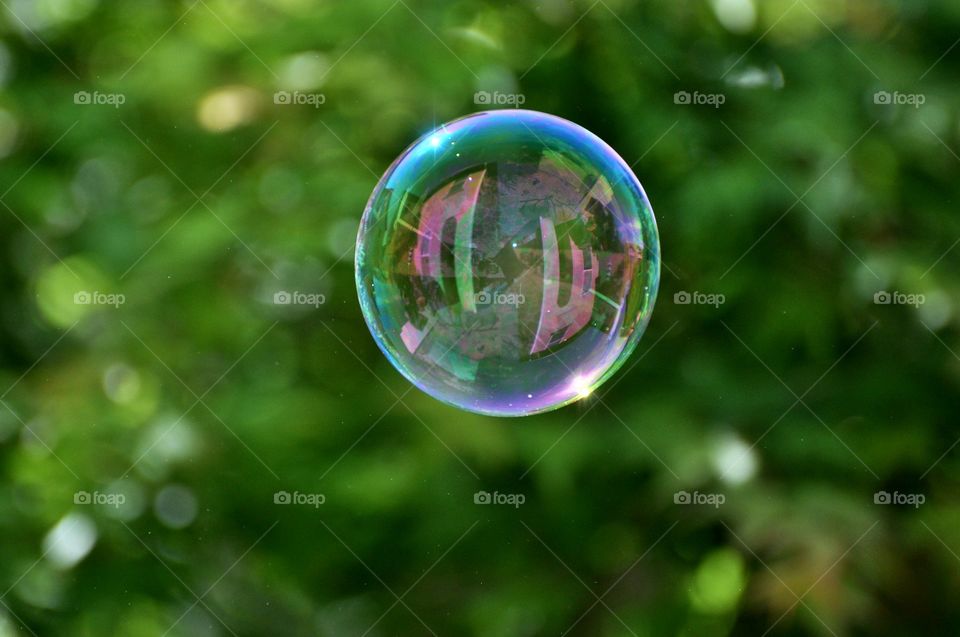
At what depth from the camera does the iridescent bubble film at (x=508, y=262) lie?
5.91 feet

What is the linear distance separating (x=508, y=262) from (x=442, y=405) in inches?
29.3

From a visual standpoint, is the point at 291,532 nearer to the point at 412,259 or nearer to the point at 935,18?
the point at 412,259

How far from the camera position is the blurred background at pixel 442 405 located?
7.78 ft

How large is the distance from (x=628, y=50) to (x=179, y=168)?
1.09 metres

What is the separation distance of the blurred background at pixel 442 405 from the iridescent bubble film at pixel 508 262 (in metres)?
0.37

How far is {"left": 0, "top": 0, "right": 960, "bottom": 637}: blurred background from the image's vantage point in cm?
237

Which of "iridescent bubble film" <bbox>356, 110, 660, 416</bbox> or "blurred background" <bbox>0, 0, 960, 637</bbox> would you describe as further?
"blurred background" <bbox>0, 0, 960, 637</bbox>

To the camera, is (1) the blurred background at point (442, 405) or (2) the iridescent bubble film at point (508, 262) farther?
(1) the blurred background at point (442, 405)

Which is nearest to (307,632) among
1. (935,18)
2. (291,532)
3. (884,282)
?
(291,532)

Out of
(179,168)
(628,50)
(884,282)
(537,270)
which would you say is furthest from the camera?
(179,168)

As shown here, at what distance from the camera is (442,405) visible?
2457 mm

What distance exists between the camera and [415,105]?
2520 millimetres

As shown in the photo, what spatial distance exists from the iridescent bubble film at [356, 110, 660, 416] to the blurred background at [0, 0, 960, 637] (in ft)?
1.23

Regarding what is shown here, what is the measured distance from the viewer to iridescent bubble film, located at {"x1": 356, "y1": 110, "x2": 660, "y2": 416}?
1.80m
